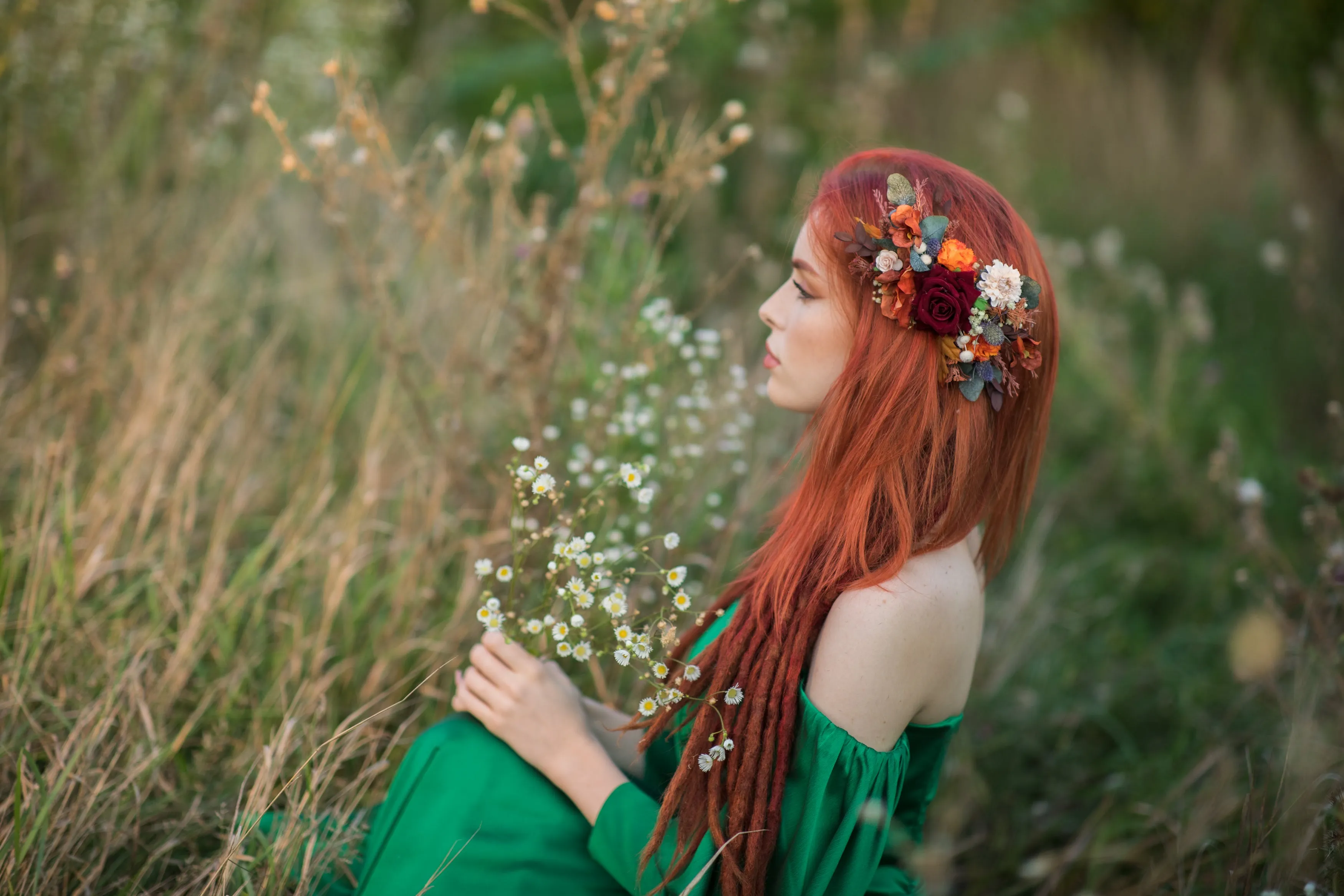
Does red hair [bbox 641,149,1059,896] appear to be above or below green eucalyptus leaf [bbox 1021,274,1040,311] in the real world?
below

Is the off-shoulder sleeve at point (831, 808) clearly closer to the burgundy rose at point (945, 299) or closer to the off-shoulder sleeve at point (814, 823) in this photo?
the off-shoulder sleeve at point (814, 823)

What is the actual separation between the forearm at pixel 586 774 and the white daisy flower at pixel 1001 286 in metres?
0.97

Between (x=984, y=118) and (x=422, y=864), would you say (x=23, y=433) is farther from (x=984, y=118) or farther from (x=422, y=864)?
(x=984, y=118)

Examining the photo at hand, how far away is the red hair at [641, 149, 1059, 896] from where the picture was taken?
147cm

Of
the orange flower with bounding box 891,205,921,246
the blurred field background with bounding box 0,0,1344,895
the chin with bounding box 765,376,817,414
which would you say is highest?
the orange flower with bounding box 891,205,921,246

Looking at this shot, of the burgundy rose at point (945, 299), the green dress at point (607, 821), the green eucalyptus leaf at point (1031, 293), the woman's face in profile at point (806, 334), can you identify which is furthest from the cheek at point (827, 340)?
the green dress at point (607, 821)

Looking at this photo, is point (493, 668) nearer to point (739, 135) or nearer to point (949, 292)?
point (949, 292)

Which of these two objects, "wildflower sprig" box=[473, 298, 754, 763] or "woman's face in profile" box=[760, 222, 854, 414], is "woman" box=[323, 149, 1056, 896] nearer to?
"woman's face in profile" box=[760, 222, 854, 414]

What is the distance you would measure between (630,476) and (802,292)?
436 mm

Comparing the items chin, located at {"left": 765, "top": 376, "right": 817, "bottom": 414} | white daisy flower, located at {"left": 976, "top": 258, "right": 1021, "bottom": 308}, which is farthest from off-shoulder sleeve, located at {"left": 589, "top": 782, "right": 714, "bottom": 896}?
white daisy flower, located at {"left": 976, "top": 258, "right": 1021, "bottom": 308}

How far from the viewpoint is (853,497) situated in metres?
1.53

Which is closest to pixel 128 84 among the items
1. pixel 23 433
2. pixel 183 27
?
pixel 183 27

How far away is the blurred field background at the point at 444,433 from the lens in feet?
6.61

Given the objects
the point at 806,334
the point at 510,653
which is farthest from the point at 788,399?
the point at 510,653
